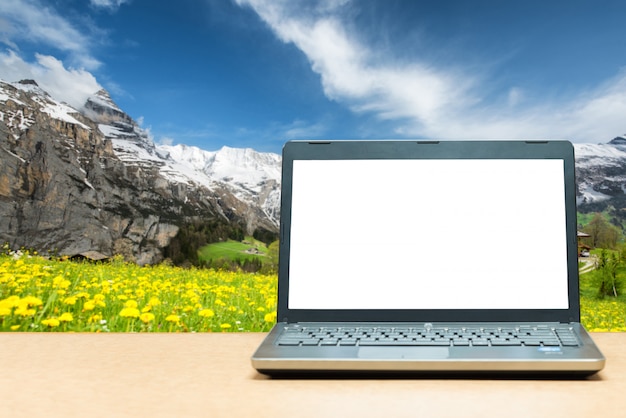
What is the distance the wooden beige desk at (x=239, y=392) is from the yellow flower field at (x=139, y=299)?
2.41 feet

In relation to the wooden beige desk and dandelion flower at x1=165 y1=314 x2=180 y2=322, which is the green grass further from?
the wooden beige desk

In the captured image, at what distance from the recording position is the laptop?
0.69 meters

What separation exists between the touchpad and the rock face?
3.54 feet

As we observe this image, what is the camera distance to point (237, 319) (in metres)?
1.47

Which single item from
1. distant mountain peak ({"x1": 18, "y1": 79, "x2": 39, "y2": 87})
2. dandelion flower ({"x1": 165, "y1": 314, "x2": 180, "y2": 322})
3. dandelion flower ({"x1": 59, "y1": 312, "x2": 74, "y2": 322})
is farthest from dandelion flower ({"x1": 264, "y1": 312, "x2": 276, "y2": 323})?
distant mountain peak ({"x1": 18, "y1": 79, "x2": 39, "y2": 87})

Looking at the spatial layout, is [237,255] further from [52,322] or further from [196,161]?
[52,322]

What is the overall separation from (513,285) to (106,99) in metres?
1.44

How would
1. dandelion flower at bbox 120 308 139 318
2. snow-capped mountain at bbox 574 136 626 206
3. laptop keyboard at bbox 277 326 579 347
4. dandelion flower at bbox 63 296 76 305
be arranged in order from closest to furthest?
laptop keyboard at bbox 277 326 579 347
dandelion flower at bbox 120 308 139 318
dandelion flower at bbox 63 296 76 305
snow-capped mountain at bbox 574 136 626 206

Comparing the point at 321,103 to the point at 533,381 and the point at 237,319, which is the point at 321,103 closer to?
the point at 237,319

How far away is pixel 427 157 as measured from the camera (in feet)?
2.39

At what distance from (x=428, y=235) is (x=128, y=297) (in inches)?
42.3

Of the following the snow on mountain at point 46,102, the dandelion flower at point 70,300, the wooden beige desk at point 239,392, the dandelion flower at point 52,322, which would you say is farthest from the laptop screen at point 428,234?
the snow on mountain at point 46,102

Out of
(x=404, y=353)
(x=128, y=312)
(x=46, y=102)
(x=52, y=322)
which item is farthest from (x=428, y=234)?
(x=46, y=102)

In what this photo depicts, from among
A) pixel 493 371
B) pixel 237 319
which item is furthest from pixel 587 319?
pixel 493 371
